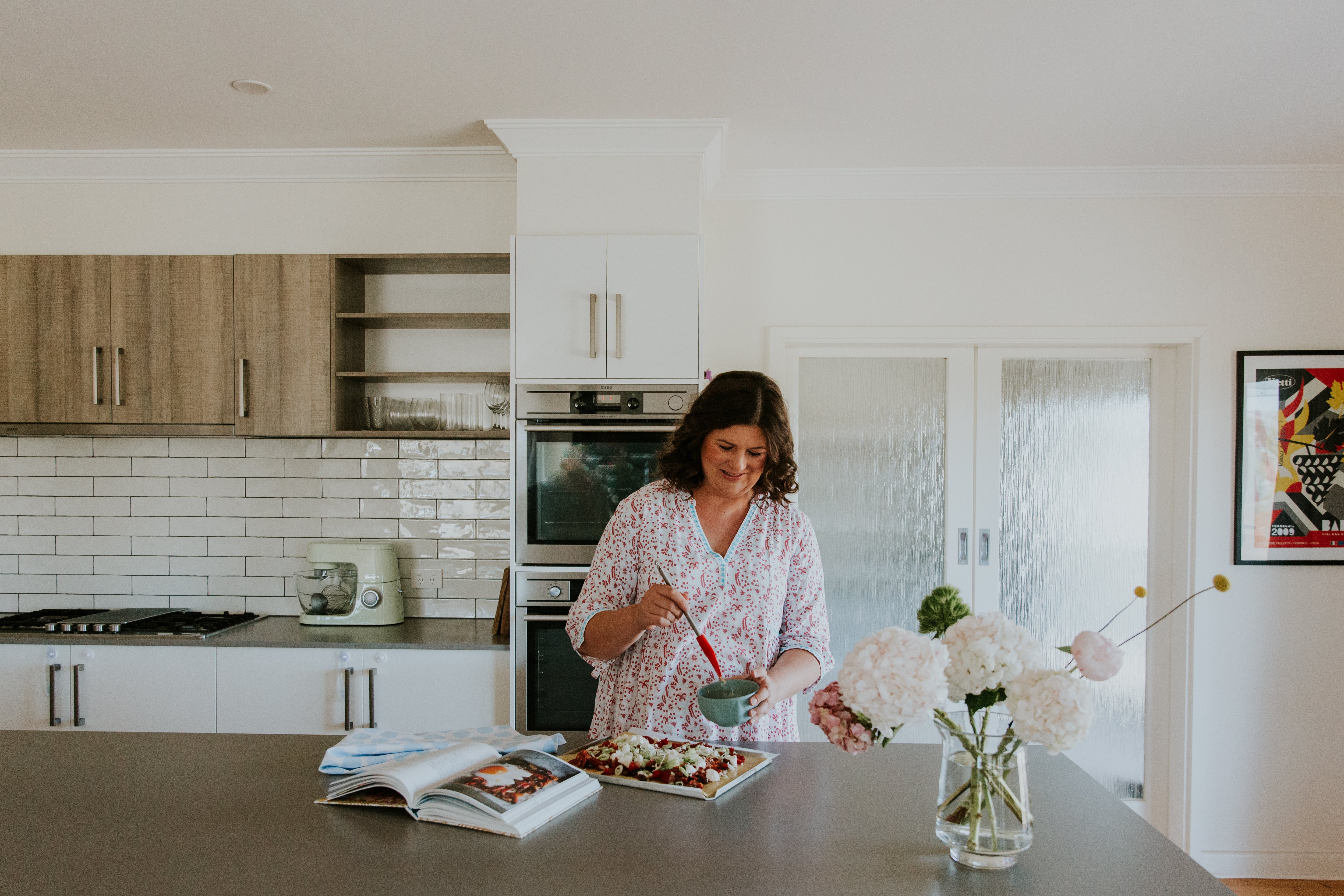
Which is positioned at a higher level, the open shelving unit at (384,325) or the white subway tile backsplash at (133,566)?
the open shelving unit at (384,325)

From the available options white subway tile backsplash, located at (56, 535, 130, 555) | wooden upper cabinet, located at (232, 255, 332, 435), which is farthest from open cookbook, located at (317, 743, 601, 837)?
white subway tile backsplash, located at (56, 535, 130, 555)

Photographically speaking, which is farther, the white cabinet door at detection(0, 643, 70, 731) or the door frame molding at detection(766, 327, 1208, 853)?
the door frame molding at detection(766, 327, 1208, 853)

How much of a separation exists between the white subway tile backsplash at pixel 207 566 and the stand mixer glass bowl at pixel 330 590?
40 centimetres

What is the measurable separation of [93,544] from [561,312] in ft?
6.94

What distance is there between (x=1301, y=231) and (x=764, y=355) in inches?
79.3

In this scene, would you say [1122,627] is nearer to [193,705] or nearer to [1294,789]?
[1294,789]

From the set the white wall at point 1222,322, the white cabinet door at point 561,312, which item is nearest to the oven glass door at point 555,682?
the white cabinet door at point 561,312

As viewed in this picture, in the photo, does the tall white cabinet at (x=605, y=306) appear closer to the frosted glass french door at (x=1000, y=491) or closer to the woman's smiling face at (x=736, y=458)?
the frosted glass french door at (x=1000, y=491)

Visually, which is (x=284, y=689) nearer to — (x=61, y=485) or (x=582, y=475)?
(x=582, y=475)

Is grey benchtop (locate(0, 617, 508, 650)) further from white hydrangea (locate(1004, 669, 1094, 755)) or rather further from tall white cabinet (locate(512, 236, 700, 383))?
white hydrangea (locate(1004, 669, 1094, 755))

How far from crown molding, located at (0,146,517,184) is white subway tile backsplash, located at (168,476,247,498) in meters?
1.11

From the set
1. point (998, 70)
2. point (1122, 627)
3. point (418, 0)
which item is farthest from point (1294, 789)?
point (418, 0)

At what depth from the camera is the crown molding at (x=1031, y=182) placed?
3.19m

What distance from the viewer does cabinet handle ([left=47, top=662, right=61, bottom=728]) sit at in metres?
2.88
